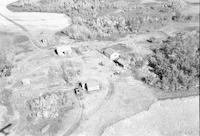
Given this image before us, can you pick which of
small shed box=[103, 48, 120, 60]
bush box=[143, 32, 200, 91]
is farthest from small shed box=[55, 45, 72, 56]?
bush box=[143, 32, 200, 91]

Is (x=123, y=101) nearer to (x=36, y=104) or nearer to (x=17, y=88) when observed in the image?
(x=36, y=104)

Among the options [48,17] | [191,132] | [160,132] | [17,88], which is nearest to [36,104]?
[17,88]

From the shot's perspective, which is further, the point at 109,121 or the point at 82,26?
the point at 82,26

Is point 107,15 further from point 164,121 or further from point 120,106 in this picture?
point 164,121

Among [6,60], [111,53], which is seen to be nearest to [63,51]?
[111,53]

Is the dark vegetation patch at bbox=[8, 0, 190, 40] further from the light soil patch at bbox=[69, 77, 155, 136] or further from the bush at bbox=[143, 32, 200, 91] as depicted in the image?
the light soil patch at bbox=[69, 77, 155, 136]

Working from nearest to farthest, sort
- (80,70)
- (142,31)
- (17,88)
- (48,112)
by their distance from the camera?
(48,112)
(17,88)
(80,70)
(142,31)
